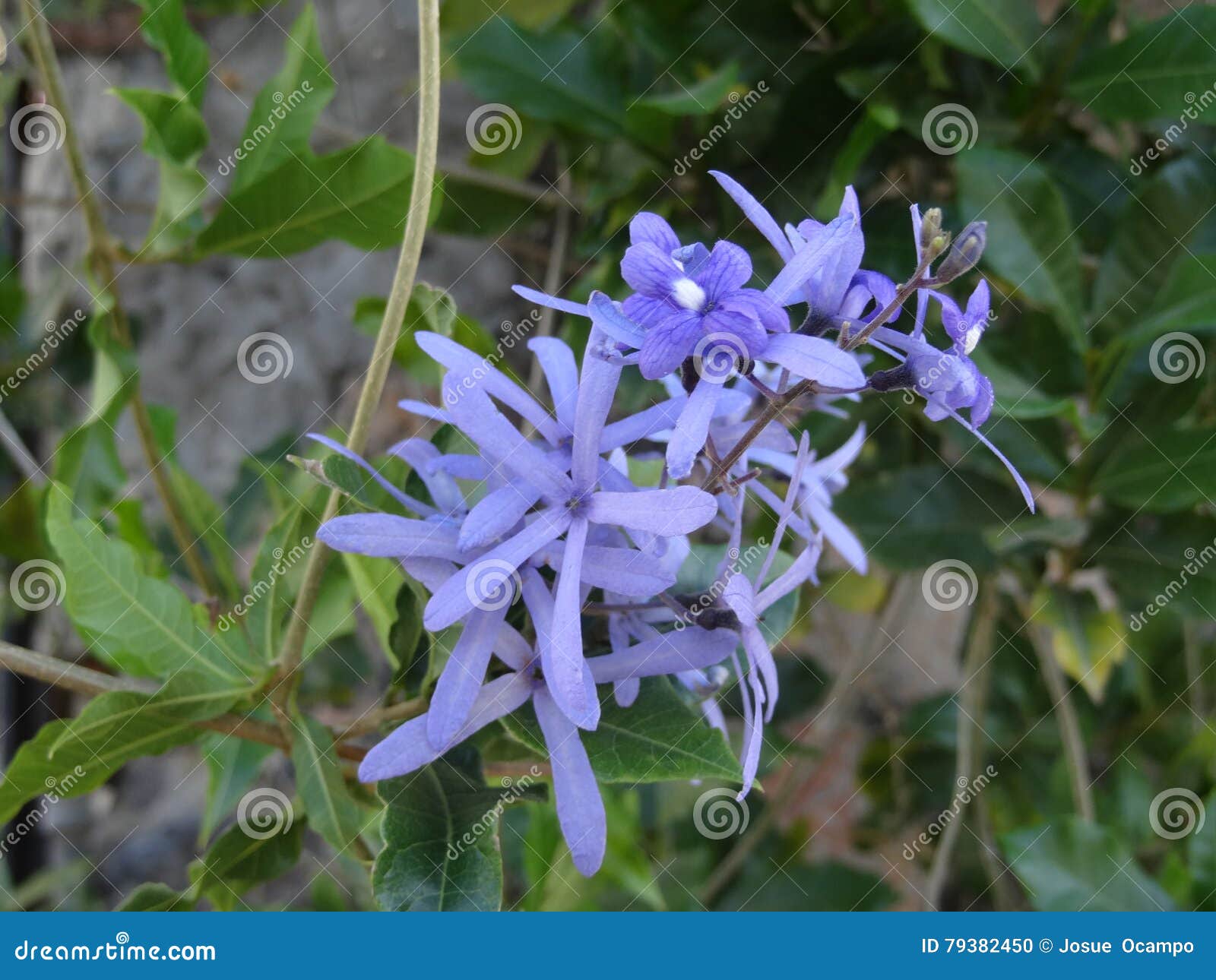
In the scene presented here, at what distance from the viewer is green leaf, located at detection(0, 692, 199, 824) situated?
601 millimetres

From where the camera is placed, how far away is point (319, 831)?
62 cm

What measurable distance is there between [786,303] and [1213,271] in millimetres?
601

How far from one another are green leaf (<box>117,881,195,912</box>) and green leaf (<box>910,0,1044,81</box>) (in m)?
0.89

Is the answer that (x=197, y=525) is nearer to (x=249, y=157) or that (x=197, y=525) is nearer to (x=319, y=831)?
(x=249, y=157)

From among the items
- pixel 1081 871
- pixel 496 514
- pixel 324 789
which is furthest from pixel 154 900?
pixel 1081 871

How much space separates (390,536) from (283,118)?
0.47 meters

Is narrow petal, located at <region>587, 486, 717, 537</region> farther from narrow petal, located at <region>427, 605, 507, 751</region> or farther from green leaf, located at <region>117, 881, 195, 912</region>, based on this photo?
green leaf, located at <region>117, 881, 195, 912</region>

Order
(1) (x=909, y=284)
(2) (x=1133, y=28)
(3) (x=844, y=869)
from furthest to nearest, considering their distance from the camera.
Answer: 1. (3) (x=844, y=869)
2. (2) (x=1133, y=28)
3. (1) (x=909, y=284)

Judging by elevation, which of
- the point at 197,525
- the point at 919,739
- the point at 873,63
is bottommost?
the point at 197,525

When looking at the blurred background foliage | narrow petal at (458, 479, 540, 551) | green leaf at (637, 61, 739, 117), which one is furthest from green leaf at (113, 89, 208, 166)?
narrow petal at (458, 479, 540, 551)

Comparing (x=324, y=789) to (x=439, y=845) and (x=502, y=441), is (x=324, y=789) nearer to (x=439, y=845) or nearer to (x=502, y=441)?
(x=439, y=845)

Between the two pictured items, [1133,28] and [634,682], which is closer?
[634,682]

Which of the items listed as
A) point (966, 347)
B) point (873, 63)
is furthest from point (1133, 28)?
point (966, 347)

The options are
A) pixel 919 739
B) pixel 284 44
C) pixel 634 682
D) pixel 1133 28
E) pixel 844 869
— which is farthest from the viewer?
pixel 284 44
